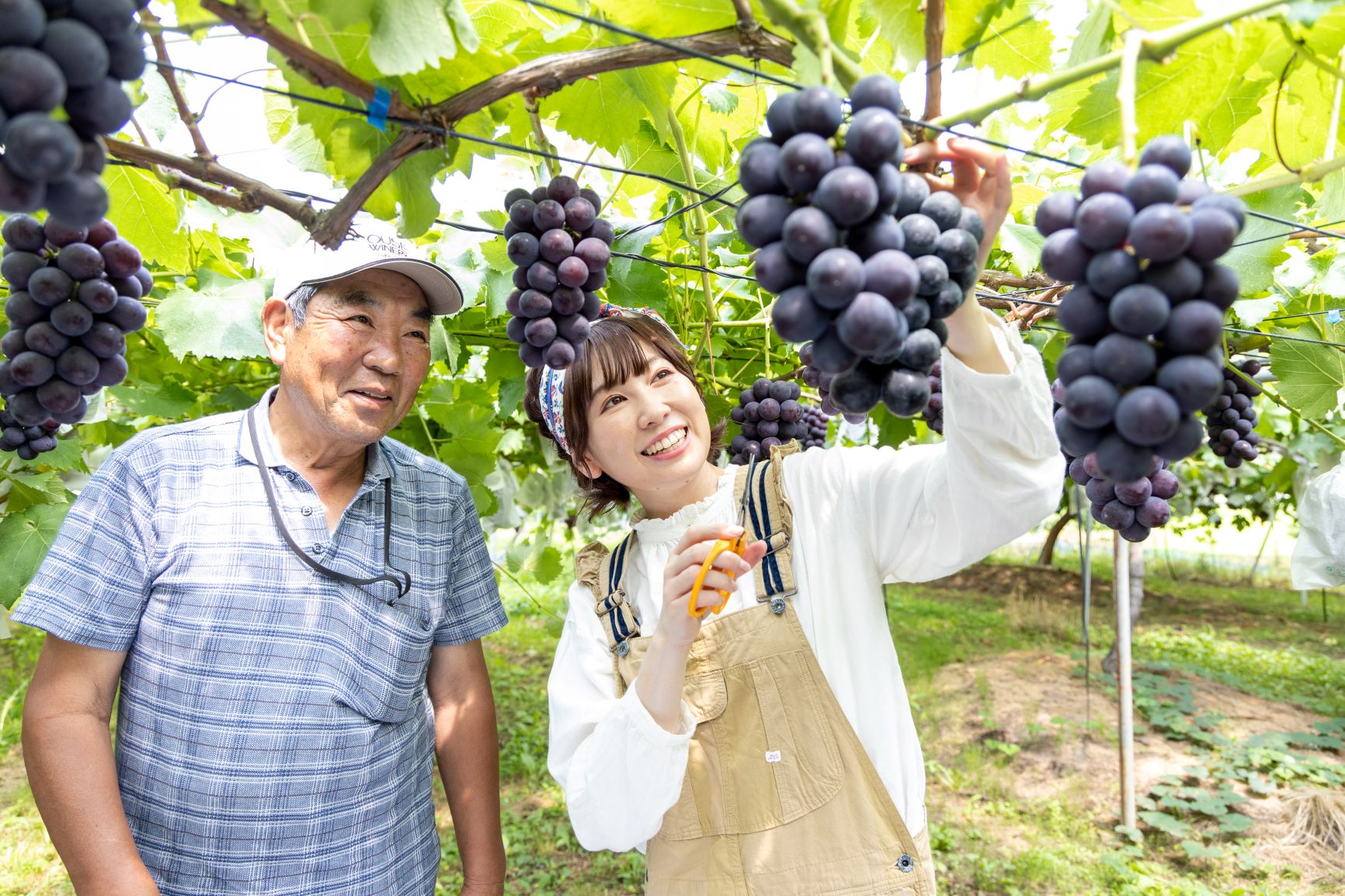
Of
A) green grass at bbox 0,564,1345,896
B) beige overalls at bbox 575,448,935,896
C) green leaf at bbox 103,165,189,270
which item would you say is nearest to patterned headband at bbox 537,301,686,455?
beige overalls at bbox 575,448,935,896

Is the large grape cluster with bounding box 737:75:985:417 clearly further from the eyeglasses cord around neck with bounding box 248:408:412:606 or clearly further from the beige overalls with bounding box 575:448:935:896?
the eyeglasses cord around neck with bounding box 248:408:412:606

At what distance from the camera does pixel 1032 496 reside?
3.86ft

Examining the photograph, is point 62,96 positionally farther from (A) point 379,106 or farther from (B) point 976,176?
(B) point 976,176

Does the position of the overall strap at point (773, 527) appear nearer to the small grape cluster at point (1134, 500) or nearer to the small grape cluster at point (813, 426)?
the small grape cluster at point (1134, 500)

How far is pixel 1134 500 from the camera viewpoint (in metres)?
1.63

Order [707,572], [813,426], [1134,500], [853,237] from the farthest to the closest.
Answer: [813,426], [1134,500], [707,572], [853,237]

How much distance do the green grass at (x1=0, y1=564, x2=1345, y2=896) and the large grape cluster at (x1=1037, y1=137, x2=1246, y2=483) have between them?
2.90 metres

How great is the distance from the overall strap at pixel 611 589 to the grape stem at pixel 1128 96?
1187mm

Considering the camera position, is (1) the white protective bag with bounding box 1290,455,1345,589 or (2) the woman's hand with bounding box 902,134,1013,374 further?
(1) the white protective bag with bounding box 1290,455,1345,589

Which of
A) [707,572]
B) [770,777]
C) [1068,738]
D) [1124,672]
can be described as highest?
[707,572]

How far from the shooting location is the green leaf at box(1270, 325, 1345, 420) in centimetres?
231

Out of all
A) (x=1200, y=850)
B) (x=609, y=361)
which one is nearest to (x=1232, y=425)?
(x=609, y=361)

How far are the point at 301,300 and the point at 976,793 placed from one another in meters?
4.92

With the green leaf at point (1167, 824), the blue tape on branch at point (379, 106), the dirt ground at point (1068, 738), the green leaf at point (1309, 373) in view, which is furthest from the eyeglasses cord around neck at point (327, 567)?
the green leaf at point (1167, 824)
